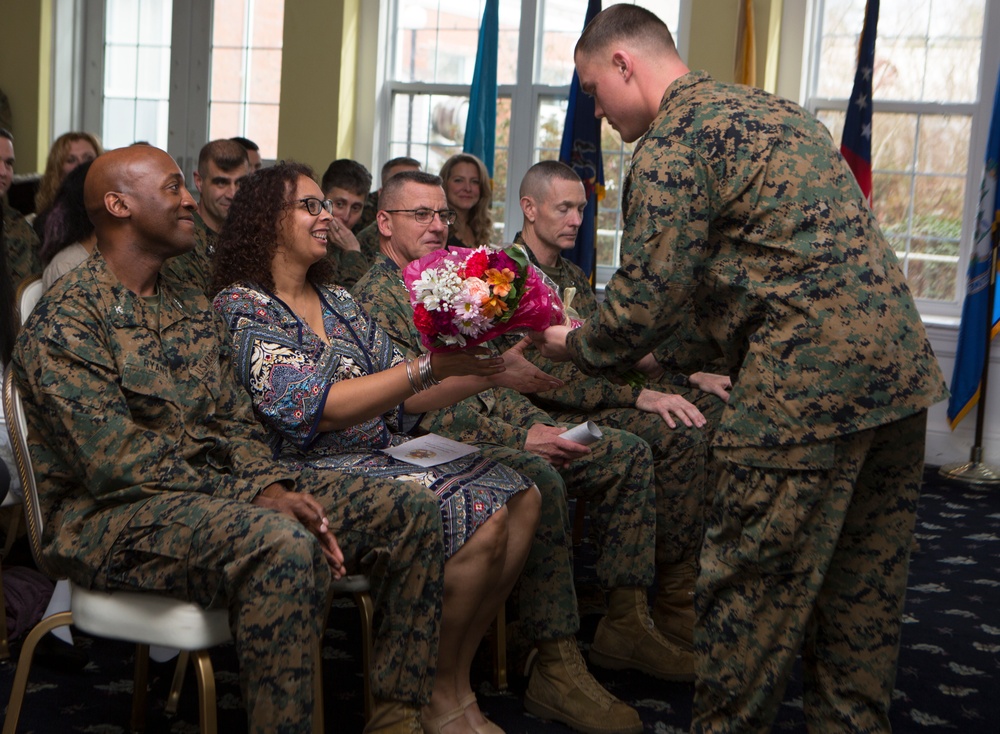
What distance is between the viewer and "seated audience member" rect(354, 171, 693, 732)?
8.59 feet

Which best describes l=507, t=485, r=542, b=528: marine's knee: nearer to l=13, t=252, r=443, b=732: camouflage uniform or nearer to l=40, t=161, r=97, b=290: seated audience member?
l=13, t=252, r=443, b=732: camouflage uniform

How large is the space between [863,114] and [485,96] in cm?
224

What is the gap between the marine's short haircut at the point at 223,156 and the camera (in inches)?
171

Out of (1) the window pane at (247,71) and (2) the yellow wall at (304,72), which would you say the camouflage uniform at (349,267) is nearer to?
(2) the yellow wall at (304,72)

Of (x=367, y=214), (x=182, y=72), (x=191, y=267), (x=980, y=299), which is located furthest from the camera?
(x=182, y=72)

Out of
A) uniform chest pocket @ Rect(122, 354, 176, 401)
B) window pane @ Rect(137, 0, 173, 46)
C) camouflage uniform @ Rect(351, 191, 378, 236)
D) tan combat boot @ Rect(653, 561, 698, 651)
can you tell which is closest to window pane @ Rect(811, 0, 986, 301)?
camouflage uniform @ Rect(351, 191, 378, 236)

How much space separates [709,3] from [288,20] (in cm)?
266

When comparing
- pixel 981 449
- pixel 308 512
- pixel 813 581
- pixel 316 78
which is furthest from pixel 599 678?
pixel 316 78

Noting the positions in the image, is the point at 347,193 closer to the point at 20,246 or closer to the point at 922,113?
the point at 20,246

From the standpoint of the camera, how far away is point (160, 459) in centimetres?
205

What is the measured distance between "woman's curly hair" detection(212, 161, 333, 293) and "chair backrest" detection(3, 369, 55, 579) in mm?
649


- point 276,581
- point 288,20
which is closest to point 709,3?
point 288,20

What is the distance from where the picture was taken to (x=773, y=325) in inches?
77.2

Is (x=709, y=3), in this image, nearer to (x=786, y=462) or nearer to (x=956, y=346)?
(x=956, y=346)
